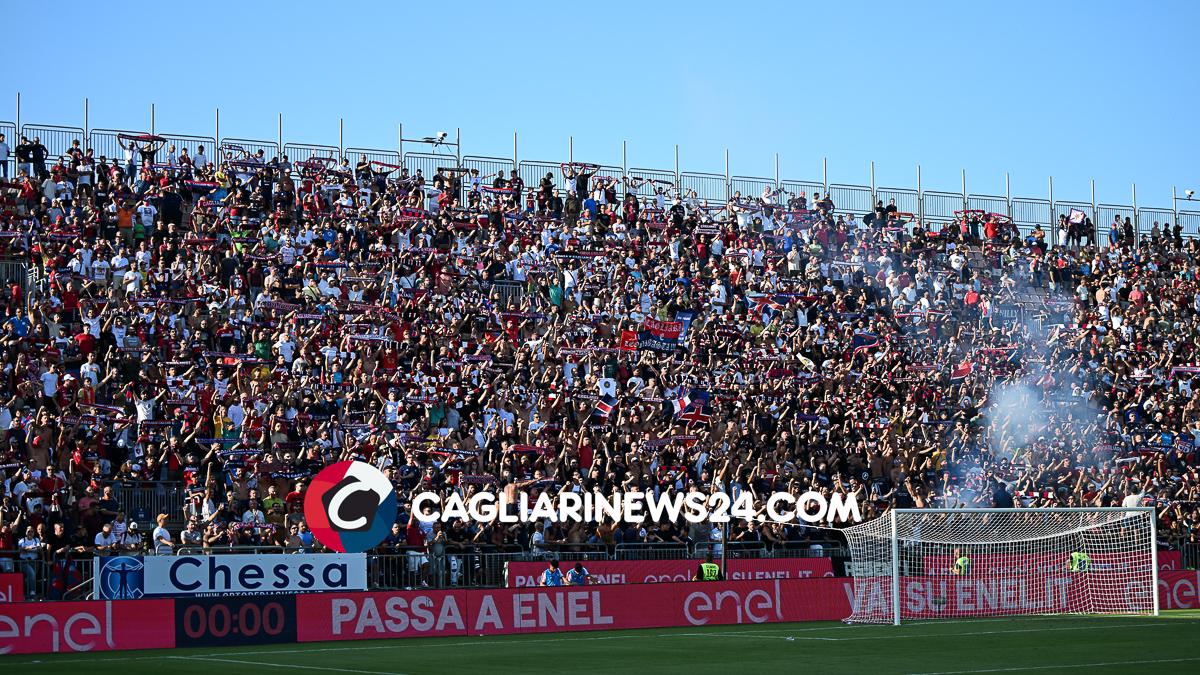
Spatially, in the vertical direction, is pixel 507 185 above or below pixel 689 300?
above

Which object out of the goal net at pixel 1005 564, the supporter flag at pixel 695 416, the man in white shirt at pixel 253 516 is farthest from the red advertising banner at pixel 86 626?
the supporter flag at pixel 695 416

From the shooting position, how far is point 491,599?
2598cm

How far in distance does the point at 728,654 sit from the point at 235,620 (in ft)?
25.0

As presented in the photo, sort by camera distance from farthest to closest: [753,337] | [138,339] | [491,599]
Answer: [753,337]
[138,339]
[491,599]

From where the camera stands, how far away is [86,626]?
22500 millimetres

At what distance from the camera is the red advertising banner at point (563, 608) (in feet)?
81.2

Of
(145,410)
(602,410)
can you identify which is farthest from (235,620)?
(602,410)

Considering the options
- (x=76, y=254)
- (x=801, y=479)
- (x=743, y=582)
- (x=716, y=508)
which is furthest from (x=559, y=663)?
(x=76, y=254)

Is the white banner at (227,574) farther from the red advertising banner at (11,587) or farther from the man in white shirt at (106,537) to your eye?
the man in white shirt at (106,537)

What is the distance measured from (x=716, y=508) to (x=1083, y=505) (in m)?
9.73

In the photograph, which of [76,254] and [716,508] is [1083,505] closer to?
[716,508]

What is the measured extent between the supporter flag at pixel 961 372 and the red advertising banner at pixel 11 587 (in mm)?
24549

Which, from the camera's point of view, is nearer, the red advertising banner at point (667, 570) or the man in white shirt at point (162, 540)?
the man in white shirt at point (162, 540)

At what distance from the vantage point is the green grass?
18891mm
